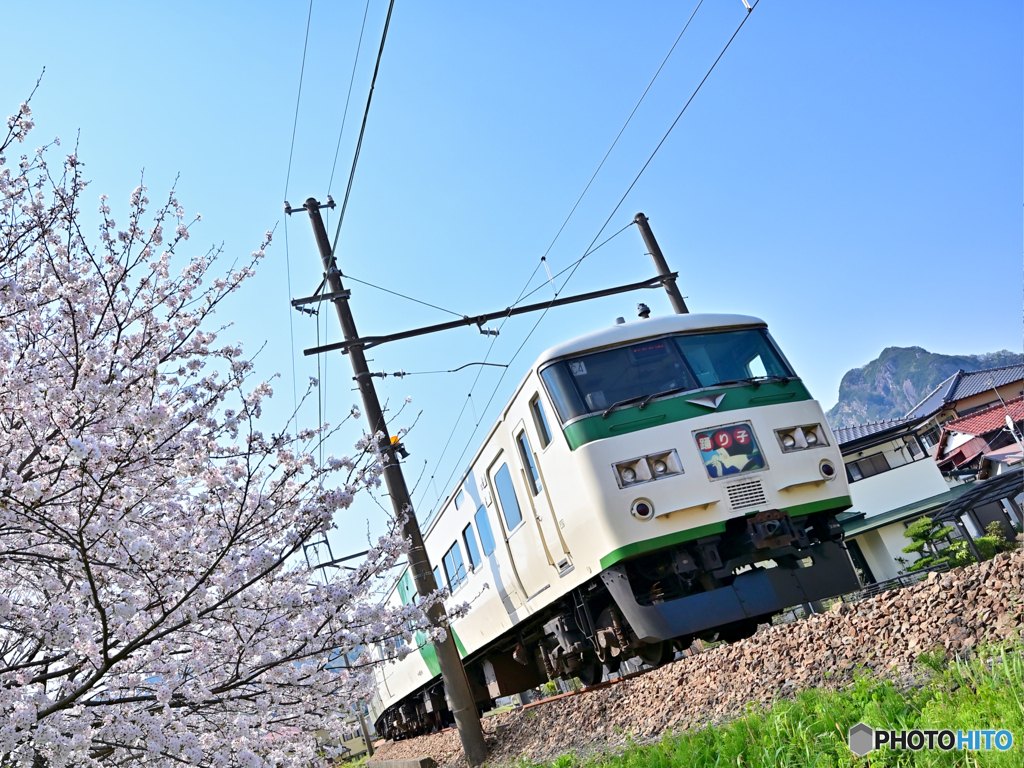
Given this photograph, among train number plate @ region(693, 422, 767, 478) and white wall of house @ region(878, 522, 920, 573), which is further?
white wall of house @ region(878, 522, 920, 573)

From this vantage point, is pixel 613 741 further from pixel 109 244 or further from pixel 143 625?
pixel 109 244

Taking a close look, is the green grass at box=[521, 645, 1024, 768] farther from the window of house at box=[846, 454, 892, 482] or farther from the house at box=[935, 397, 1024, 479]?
the house at box=[935, 397, 1024, 479]

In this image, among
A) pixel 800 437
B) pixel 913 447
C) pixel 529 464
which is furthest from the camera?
pixel 913 447

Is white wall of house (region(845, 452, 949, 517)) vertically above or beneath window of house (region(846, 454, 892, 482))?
beneath

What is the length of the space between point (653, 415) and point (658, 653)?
2059 mm

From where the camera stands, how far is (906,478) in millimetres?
23531

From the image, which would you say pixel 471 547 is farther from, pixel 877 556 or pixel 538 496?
pixel 877 556

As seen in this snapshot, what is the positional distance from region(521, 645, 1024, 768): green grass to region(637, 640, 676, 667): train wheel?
2.03 meters

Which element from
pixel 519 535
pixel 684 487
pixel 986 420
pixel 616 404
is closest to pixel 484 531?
pixel 519 535

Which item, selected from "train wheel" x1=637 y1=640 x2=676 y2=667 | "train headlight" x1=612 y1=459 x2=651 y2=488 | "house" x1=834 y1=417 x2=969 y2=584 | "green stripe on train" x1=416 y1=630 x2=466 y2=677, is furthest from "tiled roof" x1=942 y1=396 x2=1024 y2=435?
"train headlight" x1=612 y1=459 x2=651 y2=488

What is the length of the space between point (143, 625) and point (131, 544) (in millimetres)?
459

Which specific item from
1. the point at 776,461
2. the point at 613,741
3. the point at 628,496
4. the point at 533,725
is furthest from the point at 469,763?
the point at 776,461

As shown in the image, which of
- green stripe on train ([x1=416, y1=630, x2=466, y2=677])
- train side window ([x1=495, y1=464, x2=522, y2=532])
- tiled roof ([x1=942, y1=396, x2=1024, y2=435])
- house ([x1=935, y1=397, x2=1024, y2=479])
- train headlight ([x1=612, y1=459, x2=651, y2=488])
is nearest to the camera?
train headlight ([x1=612, y1=459, x2=651, y2=488])

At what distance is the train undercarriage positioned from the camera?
6.25m
